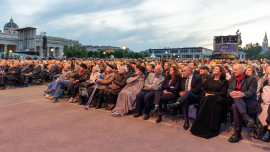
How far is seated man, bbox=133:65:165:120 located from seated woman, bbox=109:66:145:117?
22 centimetres

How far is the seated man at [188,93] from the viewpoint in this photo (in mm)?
4969

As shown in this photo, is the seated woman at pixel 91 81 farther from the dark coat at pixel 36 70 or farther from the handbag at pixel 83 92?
the dark coat at pixel 36 70

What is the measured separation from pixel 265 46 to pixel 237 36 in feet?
543

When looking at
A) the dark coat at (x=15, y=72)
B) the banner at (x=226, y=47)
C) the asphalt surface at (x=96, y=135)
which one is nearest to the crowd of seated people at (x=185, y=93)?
the asphalt surface at (x=96, y=135)

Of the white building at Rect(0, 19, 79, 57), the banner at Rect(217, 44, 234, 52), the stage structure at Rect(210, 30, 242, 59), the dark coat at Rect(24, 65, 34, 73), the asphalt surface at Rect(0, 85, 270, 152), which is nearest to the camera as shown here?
the asphalt surface at Rect(0, 85, 270, 152)

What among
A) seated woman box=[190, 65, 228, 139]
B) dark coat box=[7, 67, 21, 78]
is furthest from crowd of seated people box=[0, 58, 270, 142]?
dark coat box=[7, 67, 21, 78]

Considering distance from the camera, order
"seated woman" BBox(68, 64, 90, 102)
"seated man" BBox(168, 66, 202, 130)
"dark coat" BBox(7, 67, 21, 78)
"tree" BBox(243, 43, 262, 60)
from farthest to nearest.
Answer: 1. "tree" BBox(243, 43, 262, 60)
2. "dark coat" BBox(7, 67, 21, 78)
3. "seated woman" BBox(68, 64, 90, 102)
4. "seated man" BBox(168, 66, 202, 130)

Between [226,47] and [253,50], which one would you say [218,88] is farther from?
[253,50]

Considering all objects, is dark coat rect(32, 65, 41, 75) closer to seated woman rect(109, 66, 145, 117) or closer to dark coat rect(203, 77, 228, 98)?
seated woman rect(109, 66, 145, 117)

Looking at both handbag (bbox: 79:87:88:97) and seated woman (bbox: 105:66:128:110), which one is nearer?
seated woman (bbox: 105:66:128:110)

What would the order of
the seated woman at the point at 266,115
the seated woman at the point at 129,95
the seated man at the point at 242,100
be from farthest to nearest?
1. the seated woman at the point at 129,95
2. the seated man at the point at 242,100
3. the seated woman at the point at 266,115

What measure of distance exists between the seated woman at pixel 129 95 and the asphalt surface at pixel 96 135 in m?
0.28

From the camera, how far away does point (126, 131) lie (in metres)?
4.63

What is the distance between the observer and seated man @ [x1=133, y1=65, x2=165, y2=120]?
5672 millimetres
